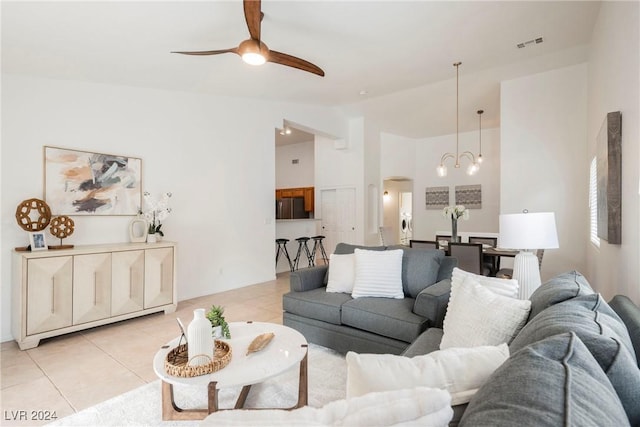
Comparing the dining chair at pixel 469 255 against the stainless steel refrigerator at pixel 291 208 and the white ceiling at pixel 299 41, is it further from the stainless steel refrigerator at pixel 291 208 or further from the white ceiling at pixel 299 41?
the stainless steel refrigerator at pixel 291 208

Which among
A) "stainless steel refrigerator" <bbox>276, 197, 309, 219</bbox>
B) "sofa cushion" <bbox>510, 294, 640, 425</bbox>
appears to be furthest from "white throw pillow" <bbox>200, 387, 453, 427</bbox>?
"stainless steel refrigerator" <bbox>276, 197, 309, 219</bbox>

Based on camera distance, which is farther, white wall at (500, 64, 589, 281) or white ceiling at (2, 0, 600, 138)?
white wall at (500, 64, 589, 281)

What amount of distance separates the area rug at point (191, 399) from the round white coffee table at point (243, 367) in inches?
3.4

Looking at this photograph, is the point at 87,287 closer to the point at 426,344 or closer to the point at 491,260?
the point at 426,344

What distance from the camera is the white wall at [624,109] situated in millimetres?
1917

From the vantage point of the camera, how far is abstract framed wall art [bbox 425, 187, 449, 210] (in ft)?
27.6

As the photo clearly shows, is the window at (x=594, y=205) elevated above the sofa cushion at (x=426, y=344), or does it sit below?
above

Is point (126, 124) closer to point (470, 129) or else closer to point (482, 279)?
point (482, 279)

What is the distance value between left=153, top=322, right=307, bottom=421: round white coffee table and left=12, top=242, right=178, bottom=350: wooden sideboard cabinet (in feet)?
6.40

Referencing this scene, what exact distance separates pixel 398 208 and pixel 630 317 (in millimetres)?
8904

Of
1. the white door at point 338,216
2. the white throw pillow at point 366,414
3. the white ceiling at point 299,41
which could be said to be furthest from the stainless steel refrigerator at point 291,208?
the white throw pillow at point 366,414

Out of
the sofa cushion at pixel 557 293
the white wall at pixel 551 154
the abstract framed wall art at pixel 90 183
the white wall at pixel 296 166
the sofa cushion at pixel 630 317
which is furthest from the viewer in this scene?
the white wall at pixel 296 166

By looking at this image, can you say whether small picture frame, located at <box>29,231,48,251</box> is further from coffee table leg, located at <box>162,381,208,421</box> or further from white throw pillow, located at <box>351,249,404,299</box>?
white throw pillow, located at <box>351,249,404,299</box>

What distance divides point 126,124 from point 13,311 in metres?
2.36
